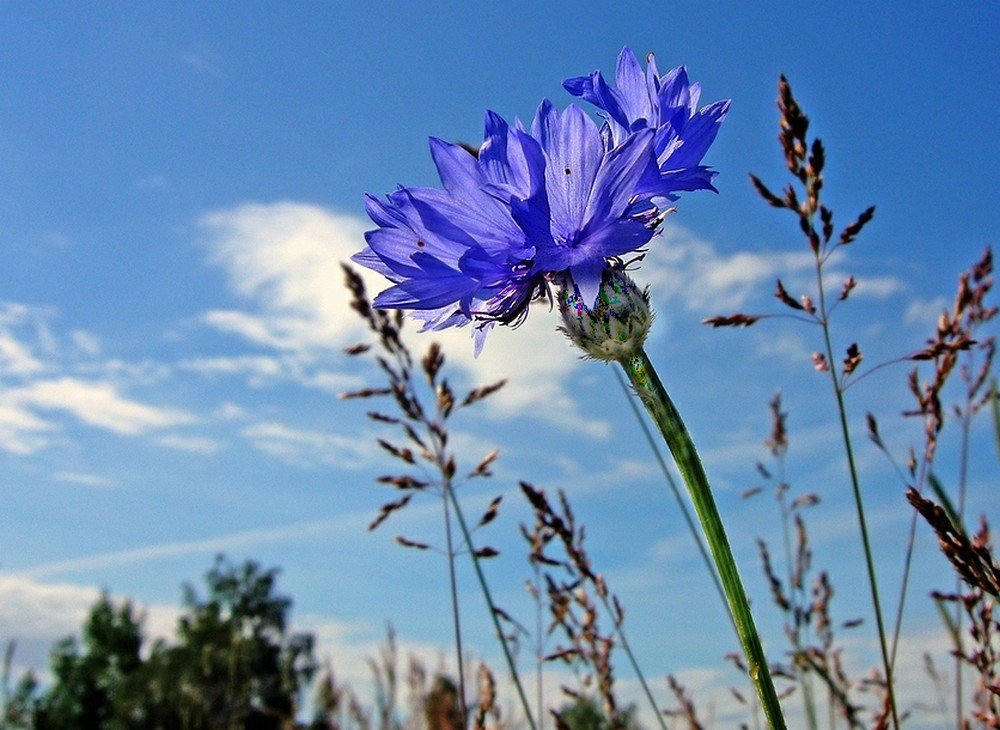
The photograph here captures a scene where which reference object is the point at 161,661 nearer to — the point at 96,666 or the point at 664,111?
the point at 96,666

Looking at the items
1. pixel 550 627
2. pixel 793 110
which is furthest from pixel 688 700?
pixel 793 110

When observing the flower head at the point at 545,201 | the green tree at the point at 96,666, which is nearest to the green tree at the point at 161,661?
the green tree at the point at 96,666

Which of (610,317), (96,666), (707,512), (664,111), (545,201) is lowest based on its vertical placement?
(707,512)

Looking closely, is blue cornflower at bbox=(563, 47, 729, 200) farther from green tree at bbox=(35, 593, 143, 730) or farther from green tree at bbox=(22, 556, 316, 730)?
green tree at bbox=(35, 593, 143, 730)

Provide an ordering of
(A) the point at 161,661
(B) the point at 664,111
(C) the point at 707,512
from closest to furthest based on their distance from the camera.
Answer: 1. (C) the point at 707,512
2. (B) the point at 664,111
3. (A) the point at 161,661

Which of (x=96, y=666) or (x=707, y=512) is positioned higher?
(x=96, y=666)

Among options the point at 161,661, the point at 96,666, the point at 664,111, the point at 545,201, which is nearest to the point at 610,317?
the point at 545,201

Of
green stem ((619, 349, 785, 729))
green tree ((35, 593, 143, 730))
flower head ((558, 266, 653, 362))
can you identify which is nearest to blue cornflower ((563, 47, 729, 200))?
flower head ((558, 266, 653, 362))
